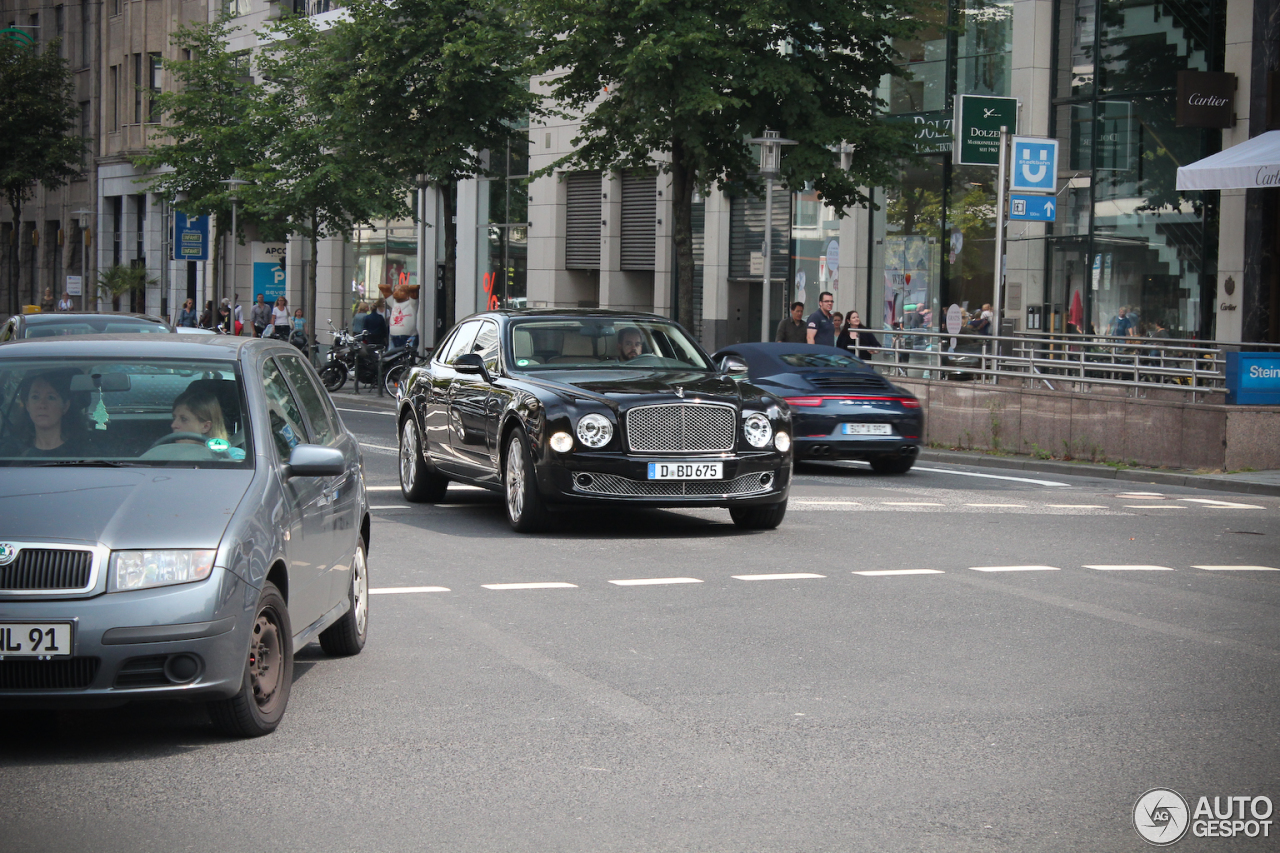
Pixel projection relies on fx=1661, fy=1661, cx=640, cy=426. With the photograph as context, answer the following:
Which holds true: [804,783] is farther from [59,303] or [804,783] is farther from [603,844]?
[59,303]

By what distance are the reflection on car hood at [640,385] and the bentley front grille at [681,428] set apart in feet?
0.27

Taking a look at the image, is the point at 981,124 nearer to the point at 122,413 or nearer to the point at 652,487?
the point at 652,487

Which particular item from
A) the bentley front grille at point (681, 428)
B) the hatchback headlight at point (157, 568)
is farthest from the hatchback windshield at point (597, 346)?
the hatchback headlight at point (157, 568)

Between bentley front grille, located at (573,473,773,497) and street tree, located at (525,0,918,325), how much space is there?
40.5 ft

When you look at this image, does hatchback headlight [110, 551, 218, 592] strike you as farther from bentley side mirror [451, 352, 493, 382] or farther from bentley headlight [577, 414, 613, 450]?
bentley side mirror [451, 352, 493, 382]

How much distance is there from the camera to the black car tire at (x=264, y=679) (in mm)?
5855

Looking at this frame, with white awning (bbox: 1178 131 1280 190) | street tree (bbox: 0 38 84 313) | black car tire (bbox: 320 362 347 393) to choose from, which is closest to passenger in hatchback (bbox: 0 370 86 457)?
white awning (bbox: 1178 131 1280 190)

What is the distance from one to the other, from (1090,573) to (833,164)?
1528 centimetres

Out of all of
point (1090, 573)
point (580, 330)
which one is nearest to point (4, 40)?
point (580, 330)

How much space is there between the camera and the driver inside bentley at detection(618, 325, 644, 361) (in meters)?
13.1

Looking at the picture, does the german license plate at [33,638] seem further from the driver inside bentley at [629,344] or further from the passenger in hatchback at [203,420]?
the driver inside bentley at [629,344]

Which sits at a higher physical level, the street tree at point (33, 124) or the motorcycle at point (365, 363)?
the street tree at point (33, 124)

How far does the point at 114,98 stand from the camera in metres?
67.7

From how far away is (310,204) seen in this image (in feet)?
121
